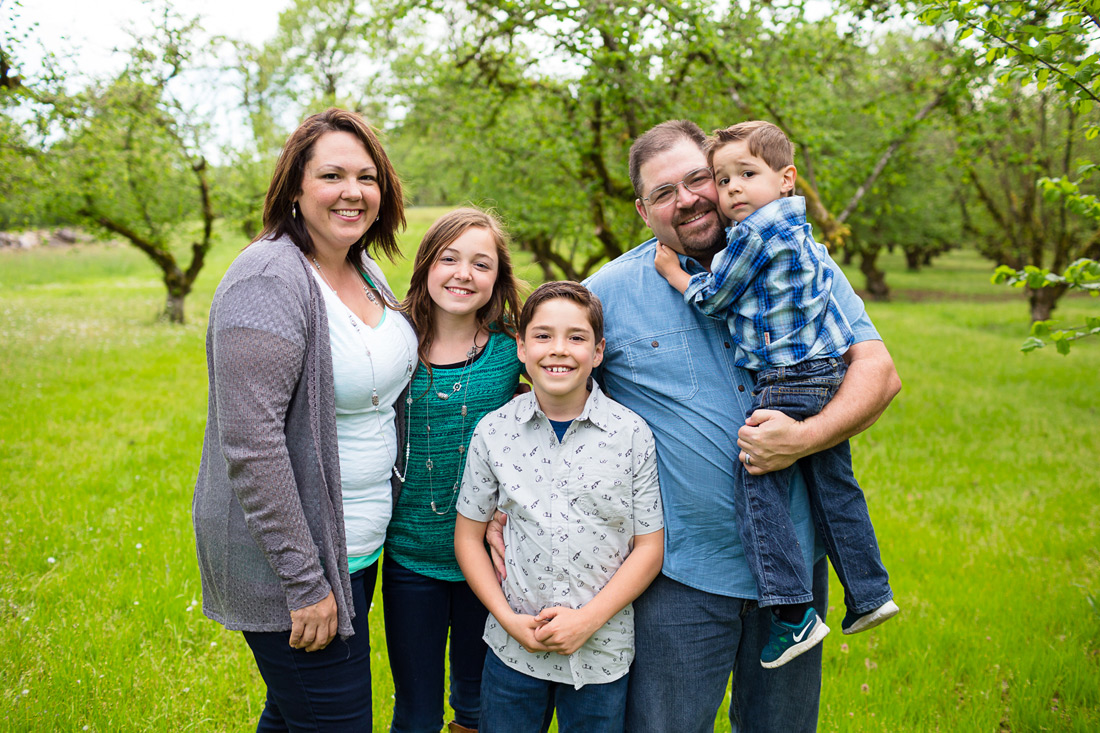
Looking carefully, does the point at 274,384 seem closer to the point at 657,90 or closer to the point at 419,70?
the point at 657,90

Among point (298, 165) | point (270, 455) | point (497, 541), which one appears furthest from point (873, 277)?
point (270, 455)

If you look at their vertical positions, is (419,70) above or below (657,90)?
above

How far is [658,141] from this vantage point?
255 cm

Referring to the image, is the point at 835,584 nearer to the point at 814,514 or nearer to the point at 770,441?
the point at 814,514

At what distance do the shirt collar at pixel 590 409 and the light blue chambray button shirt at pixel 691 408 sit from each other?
154 mm

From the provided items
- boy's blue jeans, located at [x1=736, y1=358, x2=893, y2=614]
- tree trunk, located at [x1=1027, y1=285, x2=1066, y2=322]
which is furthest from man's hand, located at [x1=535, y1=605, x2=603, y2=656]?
tree trunk, located at [x1=1027, y1=285, x2=1066, y2=322]

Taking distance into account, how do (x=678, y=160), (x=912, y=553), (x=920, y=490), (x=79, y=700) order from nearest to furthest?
(x=678, y=160)
(x=79, y=700)
(x=912, y=553)
(x=920, y=490)

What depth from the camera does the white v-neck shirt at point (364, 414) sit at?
2.27 metres

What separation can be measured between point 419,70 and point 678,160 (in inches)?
452

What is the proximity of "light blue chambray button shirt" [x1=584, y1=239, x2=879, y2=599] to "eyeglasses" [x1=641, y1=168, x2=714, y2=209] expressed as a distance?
239 mm

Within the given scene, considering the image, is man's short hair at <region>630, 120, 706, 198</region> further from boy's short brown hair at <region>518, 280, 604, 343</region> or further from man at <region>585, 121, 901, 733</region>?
boy's short brown hair at <region>518, 280, 604, 343</region>

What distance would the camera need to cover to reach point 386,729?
340 cm

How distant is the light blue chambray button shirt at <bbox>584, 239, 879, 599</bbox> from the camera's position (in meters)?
2.33

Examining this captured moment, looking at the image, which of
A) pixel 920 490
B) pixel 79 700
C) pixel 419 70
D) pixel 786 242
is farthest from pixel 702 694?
pixel 419 70
